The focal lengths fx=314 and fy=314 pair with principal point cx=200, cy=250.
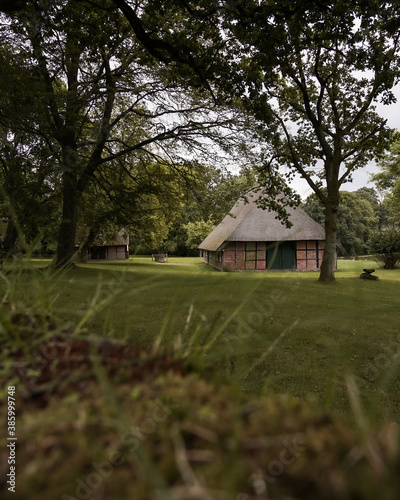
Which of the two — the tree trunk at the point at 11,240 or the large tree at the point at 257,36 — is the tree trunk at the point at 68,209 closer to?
the tree trunk at the point at 11,240

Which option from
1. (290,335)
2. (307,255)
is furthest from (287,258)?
(290,335)

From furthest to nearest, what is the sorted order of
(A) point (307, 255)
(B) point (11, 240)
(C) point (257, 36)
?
(A) point (307, 255), (B) point (11, 240), (C) point (257, 36)

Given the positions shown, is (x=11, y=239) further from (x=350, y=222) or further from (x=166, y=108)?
(x=350, y=222)

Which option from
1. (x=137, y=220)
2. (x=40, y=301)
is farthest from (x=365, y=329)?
(x=137, y=220)

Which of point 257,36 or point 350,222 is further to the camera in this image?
point 350,222

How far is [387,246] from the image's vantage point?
99.3 feet

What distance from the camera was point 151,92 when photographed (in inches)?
646

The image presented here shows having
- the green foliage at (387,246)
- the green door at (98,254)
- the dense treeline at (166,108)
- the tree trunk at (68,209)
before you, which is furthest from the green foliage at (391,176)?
the green door at (98,254)

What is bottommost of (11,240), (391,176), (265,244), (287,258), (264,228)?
(287,258)

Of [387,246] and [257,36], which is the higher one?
[257,36]

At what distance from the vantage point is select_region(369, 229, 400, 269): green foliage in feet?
98.2

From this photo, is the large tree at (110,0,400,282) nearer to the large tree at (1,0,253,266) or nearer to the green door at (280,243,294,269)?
the large tree at (1,0,253,266)

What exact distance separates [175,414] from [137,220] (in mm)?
19518

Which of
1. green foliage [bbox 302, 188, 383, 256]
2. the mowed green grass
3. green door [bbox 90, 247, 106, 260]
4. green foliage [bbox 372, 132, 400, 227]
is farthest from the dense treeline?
green foliage [bbox 302, 188, 383, 256]
